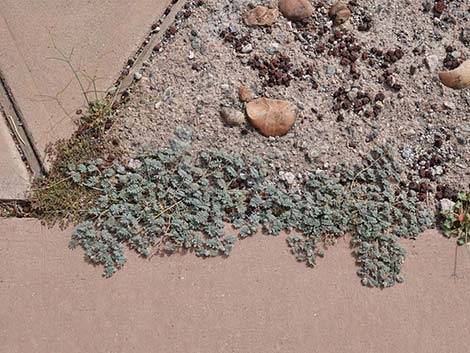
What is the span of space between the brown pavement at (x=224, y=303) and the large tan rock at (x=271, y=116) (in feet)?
1.64

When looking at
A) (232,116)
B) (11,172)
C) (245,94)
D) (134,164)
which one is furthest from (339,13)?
(11,172)

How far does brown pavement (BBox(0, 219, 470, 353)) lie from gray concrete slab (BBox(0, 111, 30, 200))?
13 centimetres

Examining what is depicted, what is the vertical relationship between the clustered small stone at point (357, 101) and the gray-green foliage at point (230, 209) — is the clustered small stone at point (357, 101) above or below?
above

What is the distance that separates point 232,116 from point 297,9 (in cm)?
63

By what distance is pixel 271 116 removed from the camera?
2.48 m

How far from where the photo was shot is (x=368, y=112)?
254cm

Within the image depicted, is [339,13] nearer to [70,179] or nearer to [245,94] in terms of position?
[245,94]

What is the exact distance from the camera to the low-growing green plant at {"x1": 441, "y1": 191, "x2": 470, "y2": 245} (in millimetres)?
2451

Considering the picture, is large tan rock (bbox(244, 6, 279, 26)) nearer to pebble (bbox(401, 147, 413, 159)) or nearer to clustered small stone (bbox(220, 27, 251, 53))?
clustered small stone (bbox(220, 27, 251, 53))

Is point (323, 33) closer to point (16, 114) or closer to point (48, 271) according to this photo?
point (16, 114)

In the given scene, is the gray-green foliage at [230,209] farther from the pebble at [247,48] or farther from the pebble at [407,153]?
the pebble at [247,48]

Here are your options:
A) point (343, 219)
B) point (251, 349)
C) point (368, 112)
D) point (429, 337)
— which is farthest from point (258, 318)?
point (368, 112)

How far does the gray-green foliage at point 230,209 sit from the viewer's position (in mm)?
2400

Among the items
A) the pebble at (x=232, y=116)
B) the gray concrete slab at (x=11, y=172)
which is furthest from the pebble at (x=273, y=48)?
the gray concrete slab at (x=11, y=172)
